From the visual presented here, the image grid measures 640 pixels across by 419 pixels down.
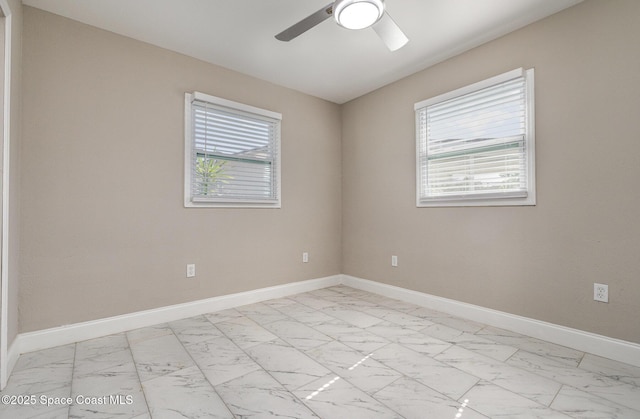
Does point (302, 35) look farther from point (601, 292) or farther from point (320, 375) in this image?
point (601, 292)

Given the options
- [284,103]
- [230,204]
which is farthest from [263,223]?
[284,103]

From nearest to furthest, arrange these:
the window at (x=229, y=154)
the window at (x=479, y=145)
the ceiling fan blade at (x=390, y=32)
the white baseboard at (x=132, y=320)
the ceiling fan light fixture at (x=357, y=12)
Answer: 1. the ceiling fan light fixture at (x=357, y=12)
2. the ceiling fan blade at (x=390, y=32)
3. the white baseboard at (x=132, y=320)
4. the window at (x=479, y=145)
5. the window at (x=229, y=154)

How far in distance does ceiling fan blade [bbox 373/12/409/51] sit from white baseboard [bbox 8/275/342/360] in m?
2.76

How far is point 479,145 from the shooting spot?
2.80m

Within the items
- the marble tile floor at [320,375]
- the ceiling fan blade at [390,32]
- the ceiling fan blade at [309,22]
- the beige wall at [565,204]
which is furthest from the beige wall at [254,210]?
the ceiling fan blade at [309,22]

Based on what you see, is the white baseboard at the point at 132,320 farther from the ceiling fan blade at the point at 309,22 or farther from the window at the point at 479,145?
the ceiling fan blade at the point at 309,22

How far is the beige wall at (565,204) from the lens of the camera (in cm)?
205

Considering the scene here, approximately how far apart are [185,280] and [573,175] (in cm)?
339

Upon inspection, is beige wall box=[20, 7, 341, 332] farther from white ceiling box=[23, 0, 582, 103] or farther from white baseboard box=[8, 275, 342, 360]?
white ceiling box=[23, 0, 582, 103]

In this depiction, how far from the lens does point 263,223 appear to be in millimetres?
3535

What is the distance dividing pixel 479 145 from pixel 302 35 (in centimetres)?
186

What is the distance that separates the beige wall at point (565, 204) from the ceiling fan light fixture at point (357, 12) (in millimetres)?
1512

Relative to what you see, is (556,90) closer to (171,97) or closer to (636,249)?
(636,249)

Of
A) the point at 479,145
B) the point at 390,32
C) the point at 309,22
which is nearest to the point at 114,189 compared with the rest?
the point at 309,22
